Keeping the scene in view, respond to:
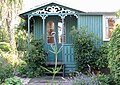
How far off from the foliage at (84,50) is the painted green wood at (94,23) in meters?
0.69

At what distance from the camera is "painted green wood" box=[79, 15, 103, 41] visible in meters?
13.5

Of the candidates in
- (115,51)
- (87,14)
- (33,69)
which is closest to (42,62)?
(33,69)

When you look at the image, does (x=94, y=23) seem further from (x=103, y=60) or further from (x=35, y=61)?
(x=35, y=61)

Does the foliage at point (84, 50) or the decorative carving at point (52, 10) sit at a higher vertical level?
the decorative carving at point (52, 10)

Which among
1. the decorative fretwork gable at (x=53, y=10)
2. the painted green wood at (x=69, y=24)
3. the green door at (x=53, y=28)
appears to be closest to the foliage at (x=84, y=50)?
the decorative fretwork gable at (x=53, y=10)

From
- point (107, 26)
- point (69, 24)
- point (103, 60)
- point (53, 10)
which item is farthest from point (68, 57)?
point (107, 26)

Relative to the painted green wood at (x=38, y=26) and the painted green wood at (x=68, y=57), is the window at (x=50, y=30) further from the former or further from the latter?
the painted green wood at (x=68, y=57)

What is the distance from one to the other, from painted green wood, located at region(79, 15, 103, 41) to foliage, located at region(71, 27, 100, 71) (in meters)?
0.69

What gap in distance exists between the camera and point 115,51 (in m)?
7.48

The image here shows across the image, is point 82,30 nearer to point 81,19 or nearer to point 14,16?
point 81,19

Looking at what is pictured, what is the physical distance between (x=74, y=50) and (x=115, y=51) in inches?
219

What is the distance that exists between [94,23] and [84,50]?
5.81 ft

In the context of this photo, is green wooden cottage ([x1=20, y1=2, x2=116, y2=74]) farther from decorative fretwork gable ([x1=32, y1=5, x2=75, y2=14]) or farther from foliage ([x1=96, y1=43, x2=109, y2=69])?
foliage ([x1=96, y1=43, x2=109, y2=69])

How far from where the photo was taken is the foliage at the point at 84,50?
12.5 metres
